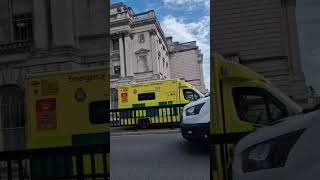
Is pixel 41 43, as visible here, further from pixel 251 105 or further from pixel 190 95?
pixel 251 105

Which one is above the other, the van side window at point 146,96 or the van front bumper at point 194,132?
the van side window at point 146,96

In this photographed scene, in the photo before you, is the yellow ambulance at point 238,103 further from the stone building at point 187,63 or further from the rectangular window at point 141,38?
the rectangular window at point 141,38

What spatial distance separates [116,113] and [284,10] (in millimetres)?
933

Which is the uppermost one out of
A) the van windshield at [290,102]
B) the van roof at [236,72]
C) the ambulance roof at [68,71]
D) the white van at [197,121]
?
the ambulance roof at [68,71]

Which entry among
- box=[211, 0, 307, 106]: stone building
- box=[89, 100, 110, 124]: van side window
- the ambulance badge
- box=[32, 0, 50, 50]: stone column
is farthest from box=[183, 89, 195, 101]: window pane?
box=[32, 0, 50, 50]: stone column

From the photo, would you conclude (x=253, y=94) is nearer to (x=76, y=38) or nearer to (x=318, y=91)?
(x=318, y=91)

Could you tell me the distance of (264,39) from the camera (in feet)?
6.33

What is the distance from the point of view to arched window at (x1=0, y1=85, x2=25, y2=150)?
203 centimetres

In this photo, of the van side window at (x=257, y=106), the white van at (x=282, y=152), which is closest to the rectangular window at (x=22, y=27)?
the van side window at (x=257, y=106)

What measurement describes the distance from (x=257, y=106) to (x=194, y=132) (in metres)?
0.32

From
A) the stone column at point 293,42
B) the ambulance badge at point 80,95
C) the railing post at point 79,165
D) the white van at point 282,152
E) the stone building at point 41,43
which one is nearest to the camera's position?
the white van at point 282,152

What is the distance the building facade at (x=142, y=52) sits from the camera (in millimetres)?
1966

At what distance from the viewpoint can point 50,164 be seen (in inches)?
92.6

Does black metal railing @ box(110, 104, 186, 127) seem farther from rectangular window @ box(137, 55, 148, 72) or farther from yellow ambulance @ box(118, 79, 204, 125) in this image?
rectangular window @ box(137, 55, 148, 72)
